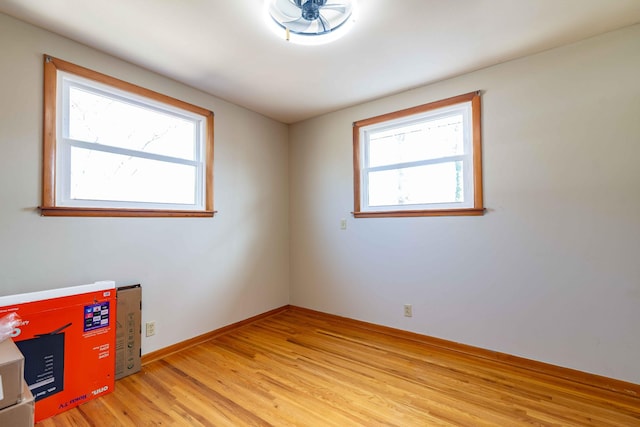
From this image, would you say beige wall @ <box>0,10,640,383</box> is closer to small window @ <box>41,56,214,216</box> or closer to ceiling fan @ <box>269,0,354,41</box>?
small window @ <box>41,56,214,216</box>

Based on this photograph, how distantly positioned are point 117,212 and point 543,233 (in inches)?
135

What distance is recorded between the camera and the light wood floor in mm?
1708

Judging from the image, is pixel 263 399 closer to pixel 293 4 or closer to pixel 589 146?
pixel 293 4

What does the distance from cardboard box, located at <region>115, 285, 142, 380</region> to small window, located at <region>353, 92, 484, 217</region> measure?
2.28 meters

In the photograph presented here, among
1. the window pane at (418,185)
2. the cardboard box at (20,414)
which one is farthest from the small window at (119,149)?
the window pane at (418,185)

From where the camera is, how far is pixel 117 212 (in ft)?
7.41

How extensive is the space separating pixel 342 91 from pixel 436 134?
1.06 m

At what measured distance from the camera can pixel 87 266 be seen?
210 cm

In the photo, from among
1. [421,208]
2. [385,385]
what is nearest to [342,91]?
[421,208]

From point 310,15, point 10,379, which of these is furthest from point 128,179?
point 310,15

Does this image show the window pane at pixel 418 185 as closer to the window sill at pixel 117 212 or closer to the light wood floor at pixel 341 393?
the light wood floor at pixel 341 393

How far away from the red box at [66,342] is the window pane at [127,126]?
3.87 ft

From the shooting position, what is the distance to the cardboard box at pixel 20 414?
1154 mm

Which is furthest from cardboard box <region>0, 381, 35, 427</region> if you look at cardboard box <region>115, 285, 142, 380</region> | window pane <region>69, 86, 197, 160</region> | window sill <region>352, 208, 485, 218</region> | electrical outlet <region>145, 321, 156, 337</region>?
window sill <region>352, 208, 485, 218</region>
